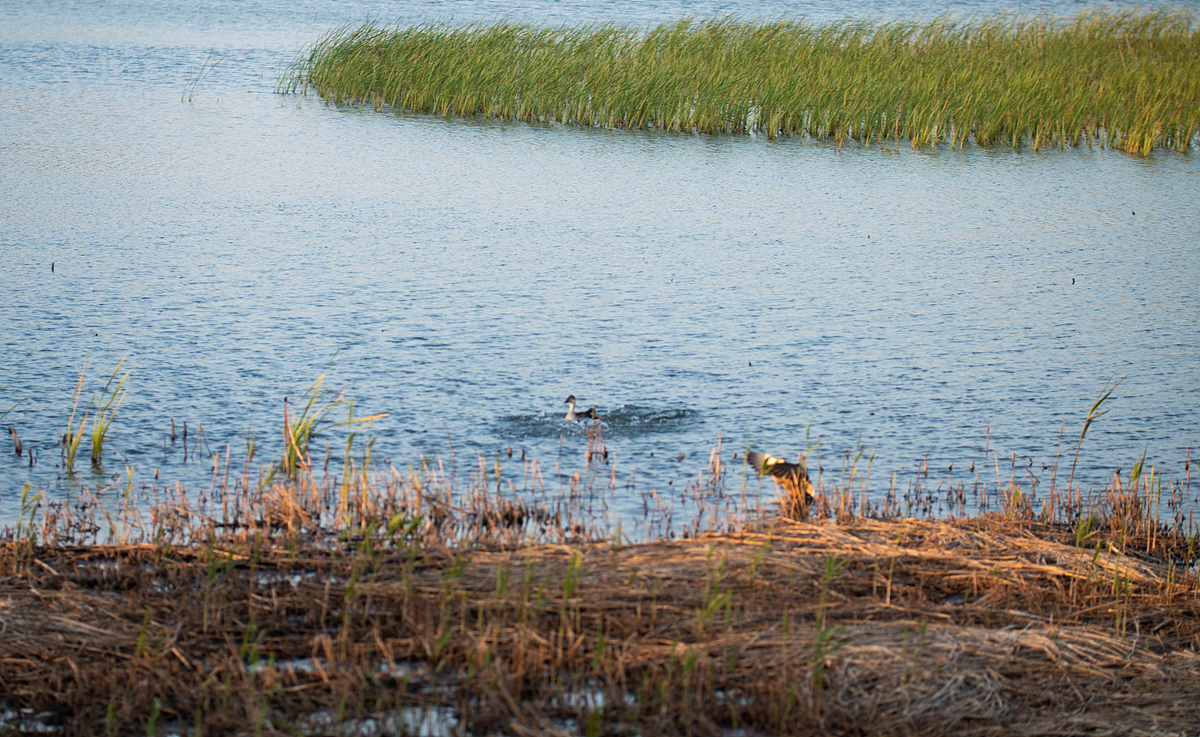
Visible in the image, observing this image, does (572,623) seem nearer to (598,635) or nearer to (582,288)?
(598,635)

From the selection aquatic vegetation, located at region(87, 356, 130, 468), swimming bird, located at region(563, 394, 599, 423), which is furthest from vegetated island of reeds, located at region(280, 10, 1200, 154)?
aquatic vegetation, located at region(87, 356, 130, 468)

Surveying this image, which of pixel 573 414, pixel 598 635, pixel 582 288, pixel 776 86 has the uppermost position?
pixel 776 86

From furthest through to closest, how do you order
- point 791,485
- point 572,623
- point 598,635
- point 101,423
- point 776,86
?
1. point 776,86
2. point 101,423
3. point 791,485
4. point 572,623
5. point 598,635

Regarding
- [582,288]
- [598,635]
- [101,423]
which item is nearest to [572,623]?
[598,635]

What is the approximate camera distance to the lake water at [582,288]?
7930 mm

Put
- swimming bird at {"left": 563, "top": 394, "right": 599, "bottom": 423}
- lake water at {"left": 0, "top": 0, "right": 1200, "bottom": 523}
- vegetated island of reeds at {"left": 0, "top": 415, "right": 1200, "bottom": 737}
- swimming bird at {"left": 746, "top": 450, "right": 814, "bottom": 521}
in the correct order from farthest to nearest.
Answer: lake water at {"left": 0, "top": 0, "right": 1200, "bottom": 523}
swimming bird at {"left": 563, "top": 394, "right": 599, "bottom": 423}
swimming bird at {"left": 746, "top": 450, "right": 814, "bottom": 521}
vegetated island of reeds at {"left": 0, "top": 415, "right": 1200, "bottom": 737}

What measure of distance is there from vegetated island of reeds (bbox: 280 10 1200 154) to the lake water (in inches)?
25.1

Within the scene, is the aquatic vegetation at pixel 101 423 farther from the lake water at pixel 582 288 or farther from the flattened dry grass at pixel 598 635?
the flattened dry grass at pixel 598 635

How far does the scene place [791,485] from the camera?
6.23 metres

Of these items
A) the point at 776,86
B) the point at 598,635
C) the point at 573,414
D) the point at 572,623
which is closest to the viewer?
the point at 598,635

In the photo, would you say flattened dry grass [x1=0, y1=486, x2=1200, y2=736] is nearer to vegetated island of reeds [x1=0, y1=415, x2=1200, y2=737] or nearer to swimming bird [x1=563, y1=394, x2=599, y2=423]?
vegetated island of reeds [x1=0, y1=415, x2=1200, y2=737]

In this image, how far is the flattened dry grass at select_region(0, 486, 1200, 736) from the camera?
4062 mm

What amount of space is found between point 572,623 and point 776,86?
55.9ft

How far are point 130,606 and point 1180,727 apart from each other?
3.85 meters
